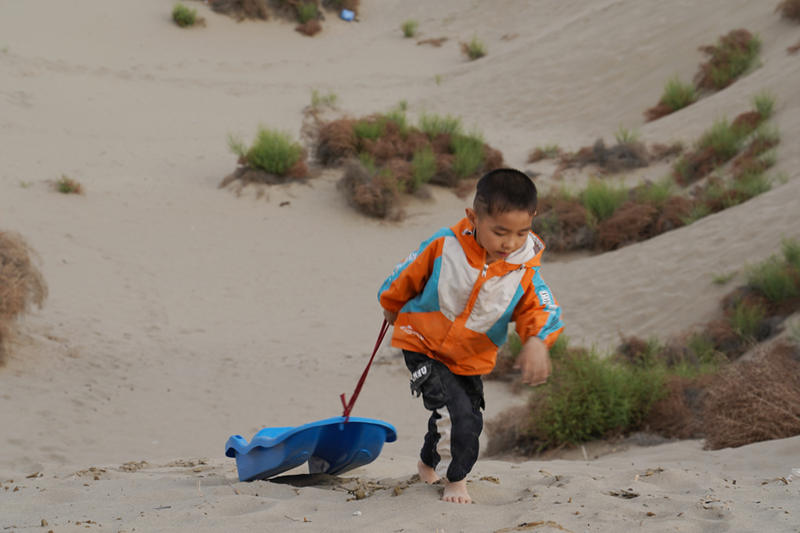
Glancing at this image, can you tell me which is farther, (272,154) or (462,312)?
(272,154)

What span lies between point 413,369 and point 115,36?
18638mm

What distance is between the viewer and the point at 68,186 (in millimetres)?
11516

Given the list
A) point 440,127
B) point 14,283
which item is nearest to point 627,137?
point 440,127

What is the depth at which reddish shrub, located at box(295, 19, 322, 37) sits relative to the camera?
2242cm

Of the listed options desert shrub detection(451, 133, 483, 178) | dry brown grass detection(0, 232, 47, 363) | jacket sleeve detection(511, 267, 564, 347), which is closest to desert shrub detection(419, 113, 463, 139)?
desert shrub detection(451, 133, 483, 178)

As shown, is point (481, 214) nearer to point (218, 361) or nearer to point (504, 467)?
point (504, 467)

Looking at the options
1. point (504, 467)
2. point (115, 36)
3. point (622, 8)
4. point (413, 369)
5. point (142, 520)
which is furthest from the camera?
point (115, 36)

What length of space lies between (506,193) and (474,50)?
18.0 metres

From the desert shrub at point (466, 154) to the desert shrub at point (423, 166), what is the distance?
407mm

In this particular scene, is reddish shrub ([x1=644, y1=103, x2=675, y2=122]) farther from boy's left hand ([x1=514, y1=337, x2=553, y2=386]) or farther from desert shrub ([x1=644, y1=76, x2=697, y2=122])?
boy's left hand ([x1=514, y1=337, x2=553, y2=386])

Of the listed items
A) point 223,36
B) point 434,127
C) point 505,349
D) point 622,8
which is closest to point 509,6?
point 622,8

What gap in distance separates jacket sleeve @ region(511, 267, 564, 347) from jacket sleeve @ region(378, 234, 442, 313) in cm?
37

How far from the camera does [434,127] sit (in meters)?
13.7

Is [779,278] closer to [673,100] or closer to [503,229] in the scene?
[503,229]
